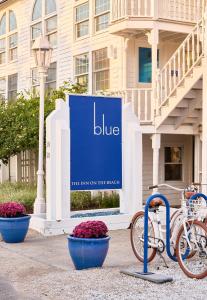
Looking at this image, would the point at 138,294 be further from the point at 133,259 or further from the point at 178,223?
Answer: the point at 133,259

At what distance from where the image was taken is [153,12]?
16.2 meters

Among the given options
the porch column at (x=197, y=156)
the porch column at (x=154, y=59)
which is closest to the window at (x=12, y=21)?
the porch column at (x=154, y=59)

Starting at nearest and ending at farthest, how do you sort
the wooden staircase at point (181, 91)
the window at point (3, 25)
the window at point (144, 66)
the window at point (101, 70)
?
1. the wooden staircase at point (181, 91)
2. the window at point (144, 66)
3. the window at point (101, 70)
4. the window at point (3, 25)

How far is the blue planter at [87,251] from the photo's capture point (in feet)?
26.8

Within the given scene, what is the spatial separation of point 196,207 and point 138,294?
174 cm

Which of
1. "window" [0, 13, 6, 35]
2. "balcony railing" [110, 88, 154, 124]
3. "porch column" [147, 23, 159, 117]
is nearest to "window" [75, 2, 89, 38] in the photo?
"porch column" [147, 23, 159, 117]

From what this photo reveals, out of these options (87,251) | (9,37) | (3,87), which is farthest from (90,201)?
(9,37)

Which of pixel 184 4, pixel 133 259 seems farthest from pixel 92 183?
pixel 184 4

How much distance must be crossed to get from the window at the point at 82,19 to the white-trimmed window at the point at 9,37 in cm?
531

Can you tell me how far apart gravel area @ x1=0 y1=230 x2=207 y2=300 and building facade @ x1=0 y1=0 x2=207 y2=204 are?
5.06m

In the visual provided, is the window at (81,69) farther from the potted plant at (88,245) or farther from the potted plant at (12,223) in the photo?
the potted plant at (88,245)

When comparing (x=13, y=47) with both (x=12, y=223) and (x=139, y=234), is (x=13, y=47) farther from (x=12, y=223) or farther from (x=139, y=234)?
(x=139, y=234)

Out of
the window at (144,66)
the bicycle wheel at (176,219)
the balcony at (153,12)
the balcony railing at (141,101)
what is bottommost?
the bicycle wheel at (176,219)

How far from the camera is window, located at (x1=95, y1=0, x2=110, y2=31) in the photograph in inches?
750
